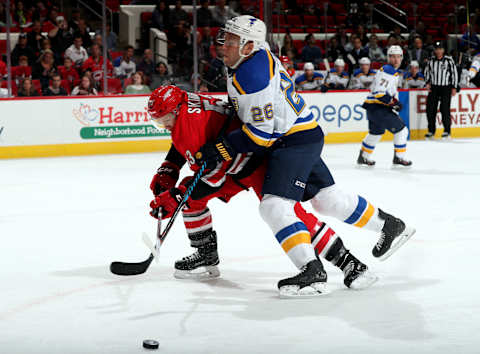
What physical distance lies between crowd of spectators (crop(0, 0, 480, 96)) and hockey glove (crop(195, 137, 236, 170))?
643 cm

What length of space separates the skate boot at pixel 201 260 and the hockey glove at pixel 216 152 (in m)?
0.54

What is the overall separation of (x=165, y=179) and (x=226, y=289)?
59cm

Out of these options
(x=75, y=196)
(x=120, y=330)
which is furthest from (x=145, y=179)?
(x=120, y=330)

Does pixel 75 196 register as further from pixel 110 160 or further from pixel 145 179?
pixel 110 160

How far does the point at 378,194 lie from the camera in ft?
20.8

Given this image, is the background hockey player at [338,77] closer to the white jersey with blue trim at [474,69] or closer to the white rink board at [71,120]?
the white jersey with blue trim at [474,69]

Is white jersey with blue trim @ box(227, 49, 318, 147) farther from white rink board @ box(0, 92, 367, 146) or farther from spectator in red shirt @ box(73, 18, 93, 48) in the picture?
spectator in red shirt @ box(73, 18, 93, 48)

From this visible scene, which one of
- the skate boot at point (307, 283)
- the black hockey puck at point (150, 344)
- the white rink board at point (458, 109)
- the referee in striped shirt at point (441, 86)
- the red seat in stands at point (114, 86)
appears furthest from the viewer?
the white rink board at point (458, 109)

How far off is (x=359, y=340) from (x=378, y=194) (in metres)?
3.73

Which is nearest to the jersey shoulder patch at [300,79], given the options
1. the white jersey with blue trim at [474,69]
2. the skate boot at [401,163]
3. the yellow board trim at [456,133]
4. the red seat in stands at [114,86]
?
the yellow board trim at [456,133]

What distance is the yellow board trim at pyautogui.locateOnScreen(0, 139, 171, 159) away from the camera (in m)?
9.33

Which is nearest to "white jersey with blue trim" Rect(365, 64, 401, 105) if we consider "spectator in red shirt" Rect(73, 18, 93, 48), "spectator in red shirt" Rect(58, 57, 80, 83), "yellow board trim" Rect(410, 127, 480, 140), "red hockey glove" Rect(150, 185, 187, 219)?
"yellow board trim" Rect(410, 127, 480, 140)

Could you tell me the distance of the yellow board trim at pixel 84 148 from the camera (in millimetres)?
9328

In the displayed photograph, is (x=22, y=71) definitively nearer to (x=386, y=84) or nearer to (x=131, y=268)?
(x=386, y=84)
